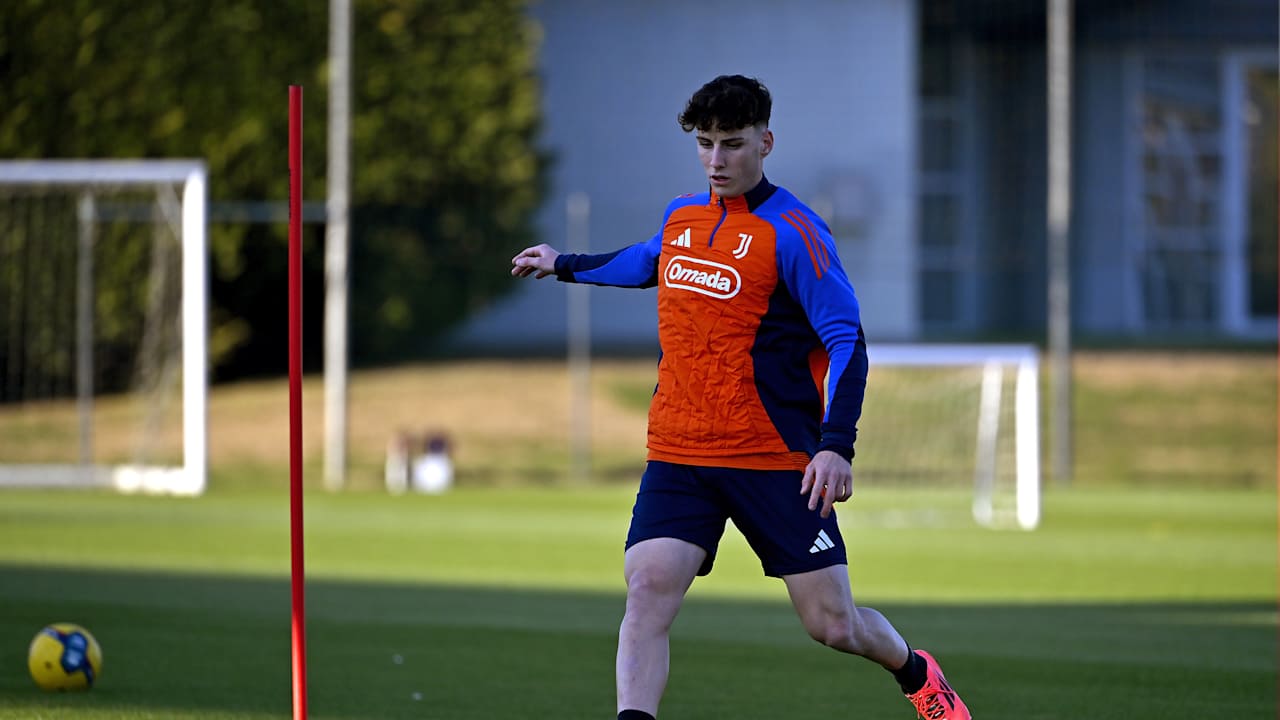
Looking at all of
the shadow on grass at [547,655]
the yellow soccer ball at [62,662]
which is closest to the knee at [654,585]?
the shadow on grass at [547,655]

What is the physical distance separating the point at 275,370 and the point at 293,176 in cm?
2303

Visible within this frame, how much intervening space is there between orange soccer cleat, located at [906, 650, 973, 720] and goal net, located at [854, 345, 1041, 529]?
44.4ft

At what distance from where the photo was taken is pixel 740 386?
5391 mm

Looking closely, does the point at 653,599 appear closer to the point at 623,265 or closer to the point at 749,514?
the point at 749,514

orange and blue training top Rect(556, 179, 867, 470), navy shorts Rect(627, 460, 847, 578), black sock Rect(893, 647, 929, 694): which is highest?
orange and blue training top Rect(556, 179, 867, 470)

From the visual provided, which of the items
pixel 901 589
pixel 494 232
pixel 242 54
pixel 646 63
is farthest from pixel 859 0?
pixel 901 589

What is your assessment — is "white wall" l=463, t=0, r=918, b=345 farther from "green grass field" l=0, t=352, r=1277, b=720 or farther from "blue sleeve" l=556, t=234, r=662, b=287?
"blue sleeve" l=556, t=234, r=662, b=287

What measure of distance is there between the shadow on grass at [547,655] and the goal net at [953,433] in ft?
29.6

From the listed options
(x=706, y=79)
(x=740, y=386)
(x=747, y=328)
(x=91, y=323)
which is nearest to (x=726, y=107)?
(x=747, y=328)

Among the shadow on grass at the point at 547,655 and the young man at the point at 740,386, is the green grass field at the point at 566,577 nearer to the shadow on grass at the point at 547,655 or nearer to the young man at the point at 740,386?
the shadow on grass at the point at 547,655

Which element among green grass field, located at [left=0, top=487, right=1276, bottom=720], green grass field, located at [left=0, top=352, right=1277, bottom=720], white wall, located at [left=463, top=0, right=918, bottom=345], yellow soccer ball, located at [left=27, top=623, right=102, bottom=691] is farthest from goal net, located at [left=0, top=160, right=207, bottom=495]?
yellow soccer ball, located at [left=27, top=623, right=102, bottom=691]

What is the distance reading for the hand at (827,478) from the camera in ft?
16.9

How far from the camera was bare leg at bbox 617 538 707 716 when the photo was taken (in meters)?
5.25

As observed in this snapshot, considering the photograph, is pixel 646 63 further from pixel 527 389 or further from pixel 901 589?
pixel 901 589
